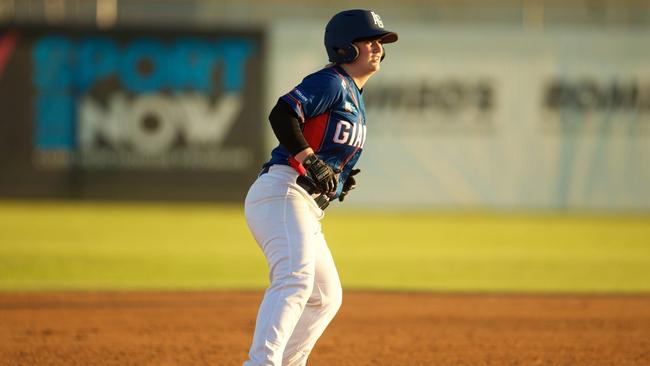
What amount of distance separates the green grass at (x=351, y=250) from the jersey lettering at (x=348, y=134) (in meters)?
4.99

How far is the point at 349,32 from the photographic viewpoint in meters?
4.31

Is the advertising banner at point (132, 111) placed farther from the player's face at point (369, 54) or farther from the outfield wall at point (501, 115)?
the player's face at point (369, 54)

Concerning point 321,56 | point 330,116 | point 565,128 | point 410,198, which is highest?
point 330,116

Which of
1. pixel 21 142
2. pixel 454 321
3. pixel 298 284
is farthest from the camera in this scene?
pixel 21 142

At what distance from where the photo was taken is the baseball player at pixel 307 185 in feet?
13.5

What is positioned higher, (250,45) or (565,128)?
(250,45)

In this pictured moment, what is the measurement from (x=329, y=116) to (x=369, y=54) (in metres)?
0.38

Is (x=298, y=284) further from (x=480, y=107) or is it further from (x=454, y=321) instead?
(x=480, y=107)

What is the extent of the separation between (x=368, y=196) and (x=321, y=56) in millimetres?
2608

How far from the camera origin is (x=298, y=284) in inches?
162

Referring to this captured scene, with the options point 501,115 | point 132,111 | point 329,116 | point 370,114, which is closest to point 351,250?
point 370,114

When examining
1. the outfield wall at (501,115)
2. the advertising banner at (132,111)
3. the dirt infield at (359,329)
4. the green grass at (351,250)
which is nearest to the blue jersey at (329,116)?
the dirt infield at (359,329)

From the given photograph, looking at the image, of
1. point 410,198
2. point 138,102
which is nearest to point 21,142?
point 138,102

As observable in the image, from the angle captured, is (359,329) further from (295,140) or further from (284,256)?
(295,140)
